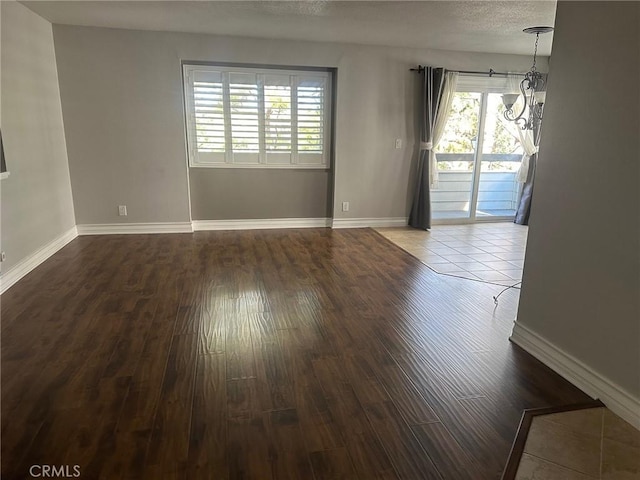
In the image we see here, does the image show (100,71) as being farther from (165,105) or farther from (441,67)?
(441,67)

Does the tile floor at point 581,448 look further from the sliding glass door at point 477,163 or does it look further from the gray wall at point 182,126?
the sliding glass door at point 477,163

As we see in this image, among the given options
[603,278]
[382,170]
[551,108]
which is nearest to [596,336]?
[603,278]

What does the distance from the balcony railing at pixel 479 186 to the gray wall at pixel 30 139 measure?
194 inches

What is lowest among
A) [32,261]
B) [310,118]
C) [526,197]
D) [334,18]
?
[32,261]

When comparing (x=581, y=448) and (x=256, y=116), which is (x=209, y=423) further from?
(x=256, y=116)

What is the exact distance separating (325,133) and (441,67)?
1810mm

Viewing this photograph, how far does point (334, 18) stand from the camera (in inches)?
164

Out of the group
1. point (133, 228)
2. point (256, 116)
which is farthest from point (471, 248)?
point (133, 228)

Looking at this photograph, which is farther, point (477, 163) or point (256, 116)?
point (477, 163)

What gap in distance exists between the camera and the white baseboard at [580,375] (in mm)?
1987

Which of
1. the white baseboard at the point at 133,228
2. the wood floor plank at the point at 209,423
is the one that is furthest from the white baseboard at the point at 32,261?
the wood floor plank at the point at 209,423

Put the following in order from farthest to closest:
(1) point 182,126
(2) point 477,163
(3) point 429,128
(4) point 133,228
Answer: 1. (2) point 477,163
2. (3) point 429,128
3. (4) point 133,228
4. (1) point 182,126

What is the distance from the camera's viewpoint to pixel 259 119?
18.0 ft

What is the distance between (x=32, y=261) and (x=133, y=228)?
1.52 metres
